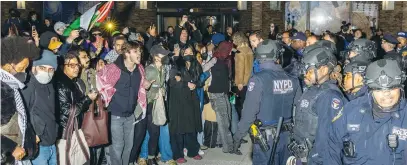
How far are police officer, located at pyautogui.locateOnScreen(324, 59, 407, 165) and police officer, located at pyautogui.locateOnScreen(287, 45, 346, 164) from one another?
600 mm

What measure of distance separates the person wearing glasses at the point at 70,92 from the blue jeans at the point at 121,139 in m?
0.59

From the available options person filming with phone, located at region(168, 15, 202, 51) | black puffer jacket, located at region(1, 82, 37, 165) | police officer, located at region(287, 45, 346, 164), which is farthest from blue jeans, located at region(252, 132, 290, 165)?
person filming with phone, located at region(168, 15, 202, 51)

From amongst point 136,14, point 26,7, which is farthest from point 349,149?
point 136,14

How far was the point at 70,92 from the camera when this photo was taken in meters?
5.79

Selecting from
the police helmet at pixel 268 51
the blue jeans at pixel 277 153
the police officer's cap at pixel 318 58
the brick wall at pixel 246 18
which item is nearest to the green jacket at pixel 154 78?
the police helmet at pixel 268 51

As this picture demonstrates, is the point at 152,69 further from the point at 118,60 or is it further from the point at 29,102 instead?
the point at 29,102

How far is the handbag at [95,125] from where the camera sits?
6.14m

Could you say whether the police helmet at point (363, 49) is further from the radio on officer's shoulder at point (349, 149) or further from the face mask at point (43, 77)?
the face mask at point (43, 77)

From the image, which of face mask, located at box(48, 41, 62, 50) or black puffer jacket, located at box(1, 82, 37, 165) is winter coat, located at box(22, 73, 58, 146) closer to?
black puffer jacket, located at box(1, 82, 37, 165)

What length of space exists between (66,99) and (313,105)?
9.50 feet

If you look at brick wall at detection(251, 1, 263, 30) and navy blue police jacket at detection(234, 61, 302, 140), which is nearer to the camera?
navy blue police jacket at detection(234, 61, 302, 140)

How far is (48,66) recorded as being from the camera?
17.1 ft

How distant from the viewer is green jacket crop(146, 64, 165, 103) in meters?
7.07

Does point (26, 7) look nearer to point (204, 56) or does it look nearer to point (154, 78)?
point (204, 56)
